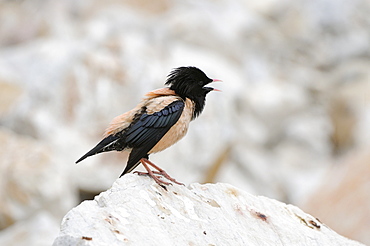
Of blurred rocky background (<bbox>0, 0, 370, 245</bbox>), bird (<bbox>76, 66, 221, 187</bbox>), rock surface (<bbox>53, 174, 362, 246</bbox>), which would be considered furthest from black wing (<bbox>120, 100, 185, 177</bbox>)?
blurred rocky background (<bbox>0, 0, 370, 245</bbox>)

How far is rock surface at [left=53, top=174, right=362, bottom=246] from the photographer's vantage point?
4164 millimetres

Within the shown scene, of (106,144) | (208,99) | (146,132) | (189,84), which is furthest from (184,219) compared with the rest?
(208,99)

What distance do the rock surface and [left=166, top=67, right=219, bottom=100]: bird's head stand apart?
1.07m

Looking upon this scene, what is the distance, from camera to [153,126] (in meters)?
5.58

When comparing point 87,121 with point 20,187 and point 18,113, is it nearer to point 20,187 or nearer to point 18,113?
point 18,113

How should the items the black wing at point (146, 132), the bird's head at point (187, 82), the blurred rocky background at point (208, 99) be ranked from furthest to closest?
the blurred rocky background at point (208, 99) → the bird's head at point (187, 82) → the black wing at point (146, 132)

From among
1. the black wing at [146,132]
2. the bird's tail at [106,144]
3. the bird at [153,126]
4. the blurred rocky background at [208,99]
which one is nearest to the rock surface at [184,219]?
the bird at [153,126]

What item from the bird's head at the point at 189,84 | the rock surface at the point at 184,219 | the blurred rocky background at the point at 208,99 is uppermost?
the blurred rocky background at the point at 208,99

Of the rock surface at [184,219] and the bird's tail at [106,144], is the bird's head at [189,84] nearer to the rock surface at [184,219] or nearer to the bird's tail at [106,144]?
the bird's tail at [106,144]

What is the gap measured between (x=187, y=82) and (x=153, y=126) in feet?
2.60

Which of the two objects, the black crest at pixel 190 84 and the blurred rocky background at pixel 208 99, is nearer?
the black crest at pixel 190 84

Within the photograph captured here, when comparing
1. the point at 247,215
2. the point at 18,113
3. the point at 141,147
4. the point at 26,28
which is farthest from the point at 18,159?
the point at 26,28

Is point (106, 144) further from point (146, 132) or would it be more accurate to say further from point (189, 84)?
point (189, 84)

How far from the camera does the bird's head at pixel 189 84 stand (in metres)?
6.16
